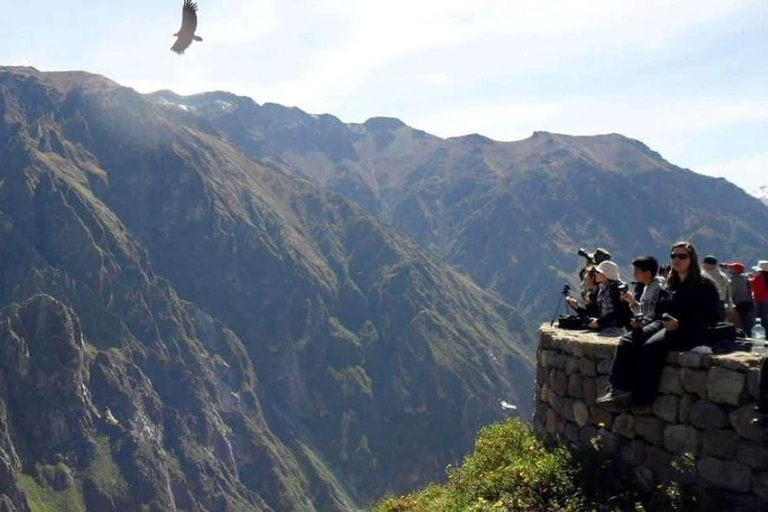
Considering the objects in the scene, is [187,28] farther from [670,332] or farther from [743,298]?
[743,298]

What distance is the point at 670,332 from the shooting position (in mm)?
9805

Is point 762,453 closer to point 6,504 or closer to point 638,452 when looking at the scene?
point 638,452

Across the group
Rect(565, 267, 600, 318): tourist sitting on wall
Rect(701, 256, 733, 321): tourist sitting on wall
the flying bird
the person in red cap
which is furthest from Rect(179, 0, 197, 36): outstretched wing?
the person in red cap

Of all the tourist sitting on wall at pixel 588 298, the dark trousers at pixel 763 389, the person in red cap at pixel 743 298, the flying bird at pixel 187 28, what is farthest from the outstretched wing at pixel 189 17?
the person in red cap at pixel 743 298

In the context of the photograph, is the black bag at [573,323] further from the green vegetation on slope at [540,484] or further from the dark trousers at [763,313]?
the dark trousers at [763,313]

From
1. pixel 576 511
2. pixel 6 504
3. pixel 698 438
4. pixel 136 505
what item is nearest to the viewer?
pixel 698 438

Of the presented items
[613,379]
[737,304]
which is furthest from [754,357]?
[737,304]

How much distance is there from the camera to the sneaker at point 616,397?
32.9ft

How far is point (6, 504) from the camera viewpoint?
17250 cm

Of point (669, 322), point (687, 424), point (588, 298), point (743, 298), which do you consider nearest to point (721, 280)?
point (743, 298)

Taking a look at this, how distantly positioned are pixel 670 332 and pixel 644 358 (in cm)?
47

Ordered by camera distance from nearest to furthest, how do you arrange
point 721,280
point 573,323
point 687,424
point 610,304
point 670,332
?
point 687,424 → point 670,332 → point 610,304 → point 573,323 → point 721,280

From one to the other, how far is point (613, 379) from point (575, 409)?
1.75m

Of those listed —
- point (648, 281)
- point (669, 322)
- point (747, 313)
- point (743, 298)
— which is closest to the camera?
point (669, 322)
